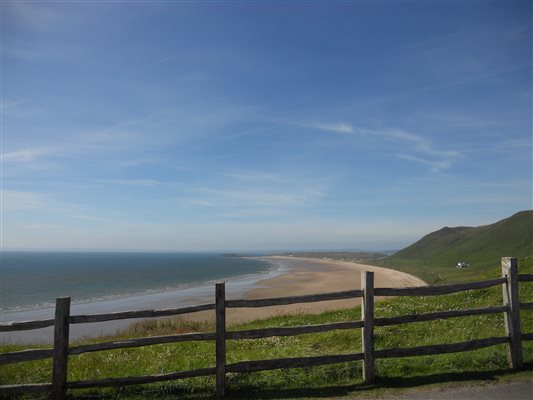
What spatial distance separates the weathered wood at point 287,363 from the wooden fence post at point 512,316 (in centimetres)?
315

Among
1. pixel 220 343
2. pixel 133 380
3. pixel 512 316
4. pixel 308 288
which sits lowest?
pixel 308 288

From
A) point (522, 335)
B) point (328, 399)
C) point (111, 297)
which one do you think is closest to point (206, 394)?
point (328, 399)

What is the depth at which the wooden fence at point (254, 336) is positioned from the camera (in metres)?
6.99

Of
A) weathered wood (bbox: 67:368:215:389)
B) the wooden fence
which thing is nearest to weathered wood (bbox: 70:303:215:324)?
the wooden fence

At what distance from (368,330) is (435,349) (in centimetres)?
145

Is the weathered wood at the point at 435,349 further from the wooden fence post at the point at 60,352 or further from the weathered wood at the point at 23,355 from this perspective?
the weathered wood at the point at 23,355

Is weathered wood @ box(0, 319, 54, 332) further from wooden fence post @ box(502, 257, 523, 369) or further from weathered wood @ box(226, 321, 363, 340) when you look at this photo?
wooden fence post @ box(502, 257, 523, 369)

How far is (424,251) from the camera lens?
6358 inches

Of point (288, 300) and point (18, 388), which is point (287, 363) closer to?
point (288, 300)

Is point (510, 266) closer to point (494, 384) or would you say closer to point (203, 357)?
point (494, 384)

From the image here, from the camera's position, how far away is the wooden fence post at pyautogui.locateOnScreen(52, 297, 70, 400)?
6.98 meters

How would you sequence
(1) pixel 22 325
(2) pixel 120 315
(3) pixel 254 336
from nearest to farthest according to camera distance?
(1) pixel 22 325 < (2) pixel 120 315 < (3) pixel 254 336

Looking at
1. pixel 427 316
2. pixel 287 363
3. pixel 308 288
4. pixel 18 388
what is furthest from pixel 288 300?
pixel 308 288

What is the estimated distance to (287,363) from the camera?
7.61 m
